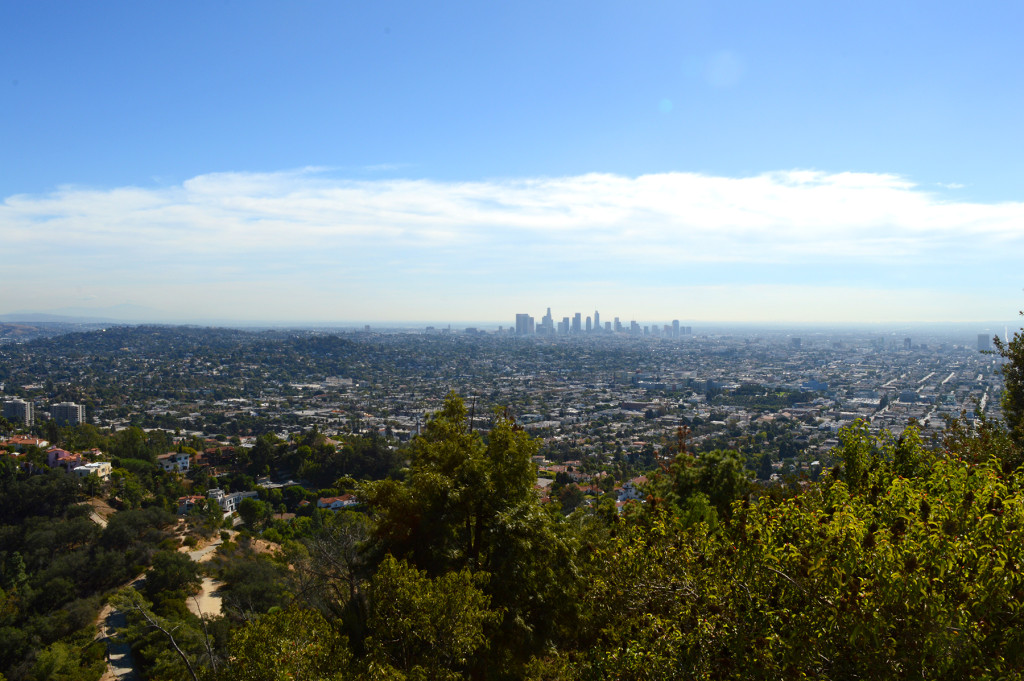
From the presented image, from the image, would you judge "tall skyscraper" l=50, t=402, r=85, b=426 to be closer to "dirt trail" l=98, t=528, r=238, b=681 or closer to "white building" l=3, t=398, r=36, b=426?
"white building" l=3, t=398, r=36, b=426

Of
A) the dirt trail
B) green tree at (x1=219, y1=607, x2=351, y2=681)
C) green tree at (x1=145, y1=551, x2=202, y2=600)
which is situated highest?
green tree at (x1=219, y1=607, x2=351, y2=681)

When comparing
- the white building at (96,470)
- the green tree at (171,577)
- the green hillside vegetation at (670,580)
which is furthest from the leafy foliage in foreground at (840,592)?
the white building at (96,470)

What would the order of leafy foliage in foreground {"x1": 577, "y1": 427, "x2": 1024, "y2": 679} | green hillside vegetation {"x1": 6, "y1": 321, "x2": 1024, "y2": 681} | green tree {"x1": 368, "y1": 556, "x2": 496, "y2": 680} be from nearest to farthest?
leafy foliage in foreground {"x1": 577, "y1": 427, "x2": 1024, "y2": 679} < green hillside vegetation {"x1": 6, "y1": 321, "x2": 1024, "y2": 681} < green tree {"x1": 368, "y1": 556, "x2": 496, "y2": 680}

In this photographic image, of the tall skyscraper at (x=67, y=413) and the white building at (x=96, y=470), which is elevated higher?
the white building at (x=96, y=470)

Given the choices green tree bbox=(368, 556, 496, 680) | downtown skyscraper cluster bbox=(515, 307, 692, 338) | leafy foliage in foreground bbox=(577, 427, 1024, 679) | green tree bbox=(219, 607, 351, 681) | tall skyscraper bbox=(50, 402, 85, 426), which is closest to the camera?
leafy foliage in foreground bbox=(577, 427, 1024, 679)

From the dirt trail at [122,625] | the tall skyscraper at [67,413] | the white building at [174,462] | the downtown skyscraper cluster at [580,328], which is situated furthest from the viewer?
the downtown skyscraper cluster at [580,328]

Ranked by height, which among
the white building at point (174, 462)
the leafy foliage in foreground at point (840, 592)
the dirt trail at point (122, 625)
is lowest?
the dirt trail at point (122, 625)

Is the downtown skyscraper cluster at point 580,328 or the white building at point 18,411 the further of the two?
the downtown skyscraper cluster at point 580,328

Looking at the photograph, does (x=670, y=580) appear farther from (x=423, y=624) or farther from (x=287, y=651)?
(x=287, y=651)

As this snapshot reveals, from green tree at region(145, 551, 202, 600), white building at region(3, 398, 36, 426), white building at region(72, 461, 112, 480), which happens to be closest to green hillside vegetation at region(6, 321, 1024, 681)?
green tree at region(145, 551, 202, 600)

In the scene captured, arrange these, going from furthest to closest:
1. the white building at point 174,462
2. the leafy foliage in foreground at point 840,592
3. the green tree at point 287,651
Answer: the white building at point 174,462 < the green tree at point 287,651 < the leafy foliage in foreground at point 840,592

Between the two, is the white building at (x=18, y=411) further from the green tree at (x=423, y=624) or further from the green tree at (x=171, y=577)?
the green tree at (x=423, y=624)

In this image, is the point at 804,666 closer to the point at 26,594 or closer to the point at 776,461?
the point at 26,594
